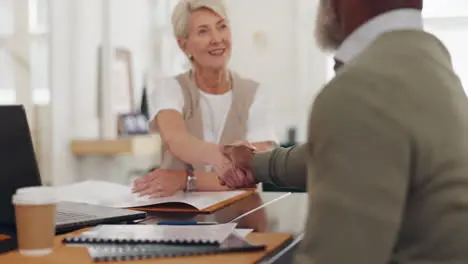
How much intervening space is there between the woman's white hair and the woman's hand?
2.23ft

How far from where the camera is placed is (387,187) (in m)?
0.80

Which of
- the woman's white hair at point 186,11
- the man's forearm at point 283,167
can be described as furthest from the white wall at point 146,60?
the man's forearm at point 283,167

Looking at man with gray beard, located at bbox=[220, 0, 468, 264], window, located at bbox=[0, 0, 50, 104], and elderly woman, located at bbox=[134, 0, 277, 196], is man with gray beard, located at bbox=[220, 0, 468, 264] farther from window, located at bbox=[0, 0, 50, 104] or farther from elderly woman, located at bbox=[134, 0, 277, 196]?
window, located at bbox=[0, 0, 50, 104]

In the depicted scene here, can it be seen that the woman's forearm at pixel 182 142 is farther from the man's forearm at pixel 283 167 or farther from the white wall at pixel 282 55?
the white wall at pixel 282 55

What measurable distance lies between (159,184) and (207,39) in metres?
0.70

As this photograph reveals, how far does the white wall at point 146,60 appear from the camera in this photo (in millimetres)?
4070

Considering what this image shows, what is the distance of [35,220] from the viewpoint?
1.21 metres

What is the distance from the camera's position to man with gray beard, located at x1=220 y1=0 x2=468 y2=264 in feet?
2.63

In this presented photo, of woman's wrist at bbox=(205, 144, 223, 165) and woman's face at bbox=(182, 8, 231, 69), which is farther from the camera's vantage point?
woman's face at bbox=(182, 8, 231, 69)

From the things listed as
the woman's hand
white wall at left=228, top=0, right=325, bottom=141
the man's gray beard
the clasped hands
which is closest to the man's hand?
the clasped hands

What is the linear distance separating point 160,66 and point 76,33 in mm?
1087

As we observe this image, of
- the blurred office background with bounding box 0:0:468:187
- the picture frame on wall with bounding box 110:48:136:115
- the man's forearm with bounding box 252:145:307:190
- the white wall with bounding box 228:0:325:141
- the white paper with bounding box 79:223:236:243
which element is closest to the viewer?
the white paper with bounding box 79:223:236:243

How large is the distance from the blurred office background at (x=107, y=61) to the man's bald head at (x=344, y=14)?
1.81 meters

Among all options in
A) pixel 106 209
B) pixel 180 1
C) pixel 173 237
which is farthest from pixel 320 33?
pixel 180 1
